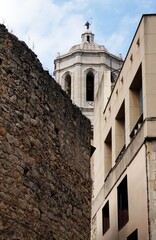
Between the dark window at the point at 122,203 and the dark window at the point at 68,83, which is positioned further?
the dark window at the point at 68,83

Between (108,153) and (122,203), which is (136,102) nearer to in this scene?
(122,203)

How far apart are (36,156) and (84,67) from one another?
42492 millimetres

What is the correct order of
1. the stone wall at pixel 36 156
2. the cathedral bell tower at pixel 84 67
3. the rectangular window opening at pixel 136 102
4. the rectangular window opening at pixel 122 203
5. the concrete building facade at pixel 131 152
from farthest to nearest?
the cathedral bell tower at pixel 84 67
the rectangular window opening at pixel 136 102
the rectangular window opening at pixel 122 203
the concrete building facade at pixel 131 152
the stone wall at pixel 36 156

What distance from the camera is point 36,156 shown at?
916cm

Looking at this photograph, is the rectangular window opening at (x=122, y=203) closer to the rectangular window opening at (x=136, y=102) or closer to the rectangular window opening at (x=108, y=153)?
the rectangular window opening at (x=136, y=102)

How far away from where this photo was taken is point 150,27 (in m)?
15.7

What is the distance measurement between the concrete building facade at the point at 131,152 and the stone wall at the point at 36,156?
3127 millimetres

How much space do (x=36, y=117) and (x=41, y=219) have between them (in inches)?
67.1

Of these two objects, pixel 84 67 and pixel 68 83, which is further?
pixel 68 83

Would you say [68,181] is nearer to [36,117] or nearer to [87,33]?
[36,117]

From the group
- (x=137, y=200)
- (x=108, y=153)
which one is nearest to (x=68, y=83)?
(x=108, y=153)

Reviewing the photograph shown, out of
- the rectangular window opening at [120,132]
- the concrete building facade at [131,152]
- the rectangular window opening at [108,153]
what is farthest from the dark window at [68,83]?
the rectangular window opening at [120,132]

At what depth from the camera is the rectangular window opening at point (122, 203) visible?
16.4 m

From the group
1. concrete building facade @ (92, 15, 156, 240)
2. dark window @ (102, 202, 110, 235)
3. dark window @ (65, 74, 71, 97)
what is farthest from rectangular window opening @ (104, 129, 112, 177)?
dark window @ (65, 74, 71, 97)
